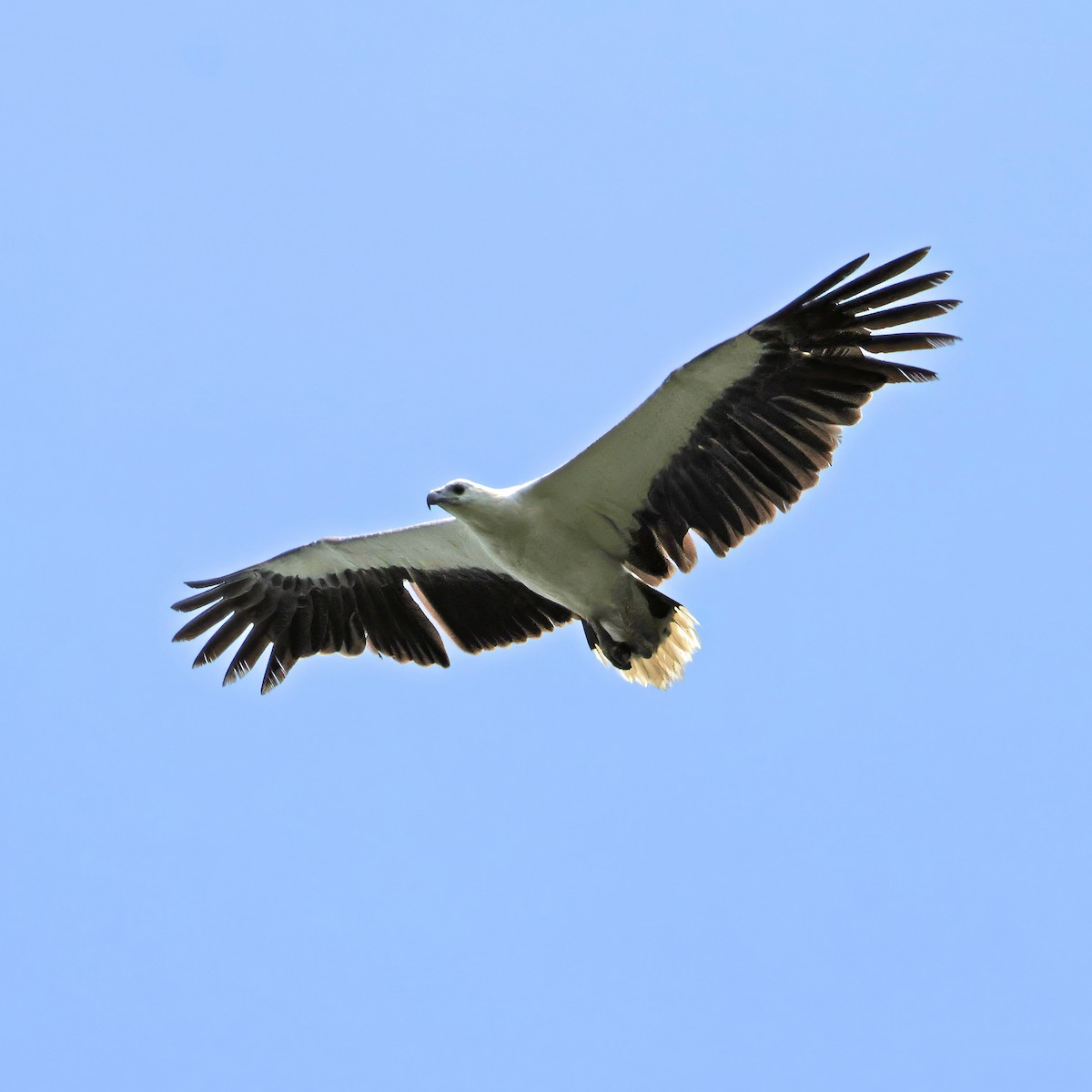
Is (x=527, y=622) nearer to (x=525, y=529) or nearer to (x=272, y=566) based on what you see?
(x=525, y=529)

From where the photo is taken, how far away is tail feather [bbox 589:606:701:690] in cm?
995

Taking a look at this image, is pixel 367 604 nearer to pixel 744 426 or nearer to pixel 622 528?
pixel 622 528

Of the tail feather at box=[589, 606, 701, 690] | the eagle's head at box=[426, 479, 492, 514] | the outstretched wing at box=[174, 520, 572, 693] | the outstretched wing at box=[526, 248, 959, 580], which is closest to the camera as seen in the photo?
the outstretched wing at box=[526, 248, 959, 580]

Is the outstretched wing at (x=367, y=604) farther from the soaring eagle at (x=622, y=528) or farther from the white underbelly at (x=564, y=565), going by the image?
the white underbelly at (x=564, y=565)

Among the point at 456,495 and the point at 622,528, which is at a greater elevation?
the point at 456,495

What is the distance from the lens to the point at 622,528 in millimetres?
9586

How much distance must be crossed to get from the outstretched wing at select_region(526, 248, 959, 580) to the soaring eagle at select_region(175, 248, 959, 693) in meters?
0.01

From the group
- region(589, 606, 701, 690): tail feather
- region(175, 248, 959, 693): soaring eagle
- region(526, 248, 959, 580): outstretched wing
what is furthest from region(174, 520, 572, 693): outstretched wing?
region(526, 248, 959, 580): outstretched wing

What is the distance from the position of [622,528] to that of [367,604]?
2.24m

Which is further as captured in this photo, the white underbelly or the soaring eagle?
the white underbelly

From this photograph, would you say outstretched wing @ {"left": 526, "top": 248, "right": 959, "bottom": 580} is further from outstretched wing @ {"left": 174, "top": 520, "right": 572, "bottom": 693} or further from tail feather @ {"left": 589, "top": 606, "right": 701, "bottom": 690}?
outstretched wing @ {"left": 174, "top": 520, "right": 572, "bottom": 693}

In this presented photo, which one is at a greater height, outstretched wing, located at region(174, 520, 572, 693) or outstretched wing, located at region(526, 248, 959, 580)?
outstretched wing, located at region(174, 520, 572, 693)

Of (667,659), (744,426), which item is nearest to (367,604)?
(667,659)

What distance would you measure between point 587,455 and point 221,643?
3344 mm
